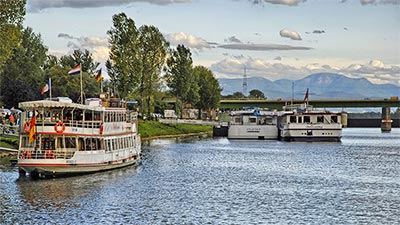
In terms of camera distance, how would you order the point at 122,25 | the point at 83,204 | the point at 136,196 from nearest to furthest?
the point at 83,204, the point at 136,196, the point at 122,25

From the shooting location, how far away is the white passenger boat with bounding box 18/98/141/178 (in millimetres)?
61469

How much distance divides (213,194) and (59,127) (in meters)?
15.6

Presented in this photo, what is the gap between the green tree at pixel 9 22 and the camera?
83.0 metres

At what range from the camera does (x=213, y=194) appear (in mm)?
55688

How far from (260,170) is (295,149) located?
34561 millimetres

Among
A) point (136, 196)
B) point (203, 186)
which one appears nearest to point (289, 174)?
point (203, 186)

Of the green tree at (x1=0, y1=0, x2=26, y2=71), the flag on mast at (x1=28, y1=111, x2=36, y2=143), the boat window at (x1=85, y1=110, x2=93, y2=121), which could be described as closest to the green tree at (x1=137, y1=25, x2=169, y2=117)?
the green tree at (x1=0, y1=0, x2=26, y2=71)

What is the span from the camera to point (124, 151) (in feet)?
244

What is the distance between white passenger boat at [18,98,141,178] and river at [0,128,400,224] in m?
1.40

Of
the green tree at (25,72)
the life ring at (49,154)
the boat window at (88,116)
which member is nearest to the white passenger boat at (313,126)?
the green tree at (25,72)

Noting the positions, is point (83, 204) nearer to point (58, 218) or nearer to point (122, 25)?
point (58, 218)

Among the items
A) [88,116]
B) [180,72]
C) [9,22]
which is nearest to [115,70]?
[180,72]

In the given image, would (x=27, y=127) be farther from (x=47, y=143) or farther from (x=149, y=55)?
(x=149, y=55)

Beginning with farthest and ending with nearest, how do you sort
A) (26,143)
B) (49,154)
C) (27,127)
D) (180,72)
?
(180,72) < (26,143) < (27,127) < (49,154)
